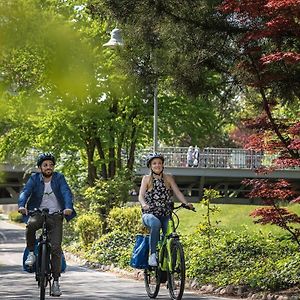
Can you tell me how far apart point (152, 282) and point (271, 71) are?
354 cm

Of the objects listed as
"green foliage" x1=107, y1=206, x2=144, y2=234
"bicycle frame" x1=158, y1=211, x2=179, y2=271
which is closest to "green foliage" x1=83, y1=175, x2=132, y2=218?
"green foliage" x1=107, y1=206, x2=144, y2=234

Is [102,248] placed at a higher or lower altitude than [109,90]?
lower

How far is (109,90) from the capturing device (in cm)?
2686

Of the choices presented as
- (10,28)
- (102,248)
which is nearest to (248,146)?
(10,28)

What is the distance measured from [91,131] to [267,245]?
49.1 ft

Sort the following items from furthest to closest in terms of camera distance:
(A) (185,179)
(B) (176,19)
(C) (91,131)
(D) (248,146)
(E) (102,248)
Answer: (A) (185,179) → (C) (91,131) → (E) (102,248) → (B) (176,19) → (D) (248,146)

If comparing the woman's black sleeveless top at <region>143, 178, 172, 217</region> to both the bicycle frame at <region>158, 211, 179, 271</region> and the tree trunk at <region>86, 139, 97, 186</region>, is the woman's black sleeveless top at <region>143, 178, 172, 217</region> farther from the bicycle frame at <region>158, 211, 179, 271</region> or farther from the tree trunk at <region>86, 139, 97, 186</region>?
the tree trunk at <region>86, 139, 97, 186</region>

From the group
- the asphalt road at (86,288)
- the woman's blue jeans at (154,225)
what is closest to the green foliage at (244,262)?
the asphalt road at (86,288)

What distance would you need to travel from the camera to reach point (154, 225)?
1160cm

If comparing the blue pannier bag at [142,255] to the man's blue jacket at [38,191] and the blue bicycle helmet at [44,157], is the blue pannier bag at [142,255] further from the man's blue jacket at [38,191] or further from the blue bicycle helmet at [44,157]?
the blue bicycle helmet at [44,157]

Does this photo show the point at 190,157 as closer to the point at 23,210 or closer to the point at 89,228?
the point at 89,228

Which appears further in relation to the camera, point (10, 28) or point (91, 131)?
point (91, 131)

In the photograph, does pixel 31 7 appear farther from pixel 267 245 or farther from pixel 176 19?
pixel 267 245

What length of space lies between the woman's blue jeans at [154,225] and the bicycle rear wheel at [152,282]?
1.11ft
